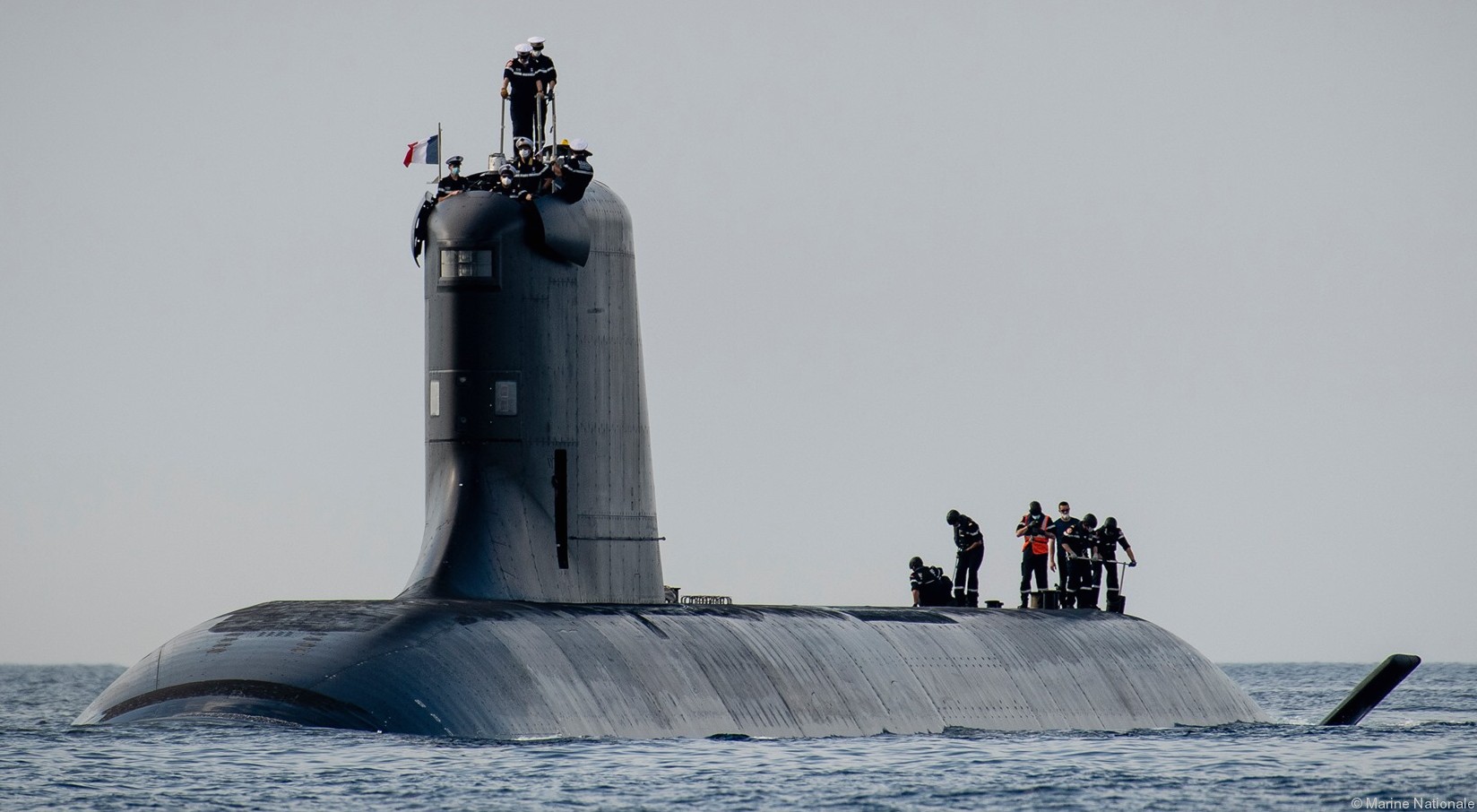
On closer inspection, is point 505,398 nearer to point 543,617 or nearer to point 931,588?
point 543,617

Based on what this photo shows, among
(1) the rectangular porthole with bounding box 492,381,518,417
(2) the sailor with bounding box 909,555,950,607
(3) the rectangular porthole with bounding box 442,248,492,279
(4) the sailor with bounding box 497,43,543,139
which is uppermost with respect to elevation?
(4) the sailor with bounding box 497,43,543,139

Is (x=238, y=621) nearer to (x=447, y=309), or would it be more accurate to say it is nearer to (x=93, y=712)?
(x=93, y=712)

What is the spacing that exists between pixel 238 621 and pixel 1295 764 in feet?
35.2

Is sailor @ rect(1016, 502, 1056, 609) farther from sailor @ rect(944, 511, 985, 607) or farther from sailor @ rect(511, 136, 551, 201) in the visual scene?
sailor @ rect(511, 136, 551, 201)

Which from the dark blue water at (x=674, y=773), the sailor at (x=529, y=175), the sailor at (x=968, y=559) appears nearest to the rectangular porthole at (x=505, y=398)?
the sailor at (x=529, y=175)

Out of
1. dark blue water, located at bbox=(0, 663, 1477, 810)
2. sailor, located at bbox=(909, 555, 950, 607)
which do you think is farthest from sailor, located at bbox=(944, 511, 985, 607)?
dark blue water, located at bbox=(0, 663, 1477, 810)

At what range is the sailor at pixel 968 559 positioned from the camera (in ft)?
105

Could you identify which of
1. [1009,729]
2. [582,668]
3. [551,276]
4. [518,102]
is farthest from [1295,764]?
[518,102]

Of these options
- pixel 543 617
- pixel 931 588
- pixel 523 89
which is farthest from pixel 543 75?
pixel 931 588

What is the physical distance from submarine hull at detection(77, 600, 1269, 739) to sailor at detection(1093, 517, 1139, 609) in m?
1.51

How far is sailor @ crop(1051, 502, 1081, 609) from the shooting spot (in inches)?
1267

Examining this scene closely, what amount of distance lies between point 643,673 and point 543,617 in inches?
46.8

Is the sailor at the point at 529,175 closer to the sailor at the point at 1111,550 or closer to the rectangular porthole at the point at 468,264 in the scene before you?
the rectangular porthole at the point at 468,264

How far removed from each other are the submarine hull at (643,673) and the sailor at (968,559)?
0.93m
